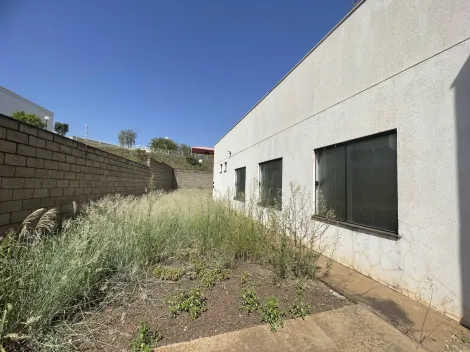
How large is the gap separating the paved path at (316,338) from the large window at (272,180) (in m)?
3.59

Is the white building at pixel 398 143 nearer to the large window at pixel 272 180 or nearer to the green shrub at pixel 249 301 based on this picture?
the large window at pixel 272 180

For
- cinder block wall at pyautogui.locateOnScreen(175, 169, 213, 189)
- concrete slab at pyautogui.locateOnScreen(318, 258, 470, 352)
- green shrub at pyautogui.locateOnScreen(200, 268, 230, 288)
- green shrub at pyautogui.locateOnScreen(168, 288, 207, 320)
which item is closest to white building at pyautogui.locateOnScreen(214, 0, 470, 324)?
concrete slab at pyautogui.locateOnScreen(318, 258, 470, 352)

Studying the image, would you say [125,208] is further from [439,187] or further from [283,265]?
[439,187]

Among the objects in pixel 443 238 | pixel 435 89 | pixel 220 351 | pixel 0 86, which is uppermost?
pixel 0 86

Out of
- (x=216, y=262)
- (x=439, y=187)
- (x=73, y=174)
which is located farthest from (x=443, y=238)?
(x=73, y=174)

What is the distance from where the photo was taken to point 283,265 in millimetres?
3295

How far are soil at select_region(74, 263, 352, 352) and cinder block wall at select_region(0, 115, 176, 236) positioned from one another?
1654 millimetres

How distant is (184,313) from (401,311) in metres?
2.24

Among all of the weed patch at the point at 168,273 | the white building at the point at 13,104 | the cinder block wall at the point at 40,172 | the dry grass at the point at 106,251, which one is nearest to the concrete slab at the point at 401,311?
the dry grass at the point at 106,251

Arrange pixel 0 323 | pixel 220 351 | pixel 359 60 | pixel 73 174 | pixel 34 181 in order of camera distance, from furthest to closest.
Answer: pixel 73 174
pixel 359 60
pixel 34 181
pixel 220 351
pixel 0 323

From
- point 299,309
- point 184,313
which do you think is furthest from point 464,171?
point 184,313

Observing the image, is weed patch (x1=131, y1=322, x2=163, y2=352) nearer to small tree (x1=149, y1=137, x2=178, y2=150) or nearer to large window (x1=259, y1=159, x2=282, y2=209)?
large window (x1=259, y1=159, x2=282, y2=209)

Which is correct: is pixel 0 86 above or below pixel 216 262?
above

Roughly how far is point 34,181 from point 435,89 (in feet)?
16.1
